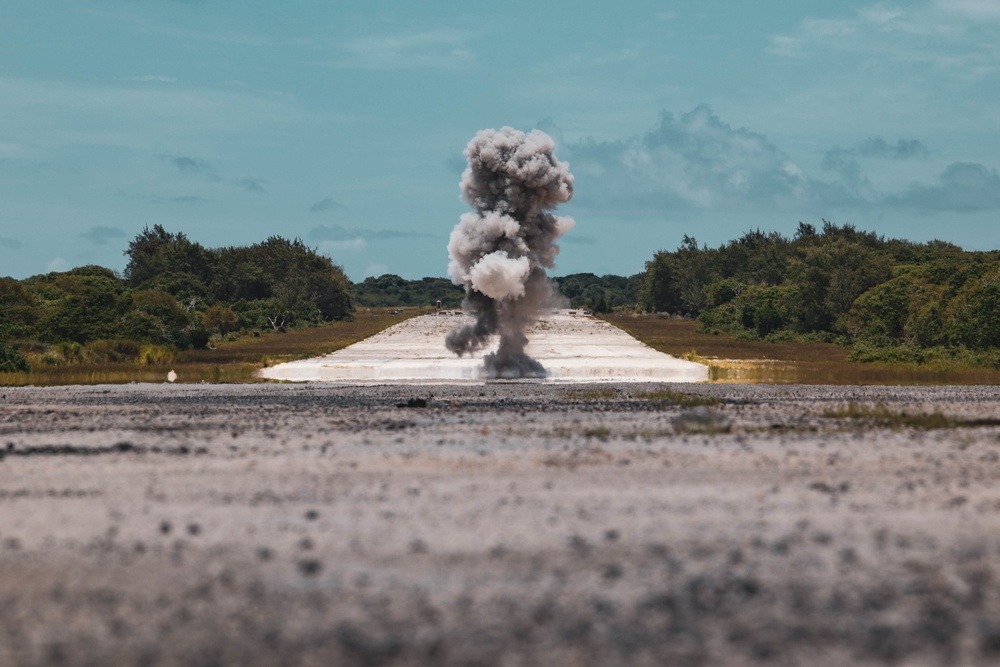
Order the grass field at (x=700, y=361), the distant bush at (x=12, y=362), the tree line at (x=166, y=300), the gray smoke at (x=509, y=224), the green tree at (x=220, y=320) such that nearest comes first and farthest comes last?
1. the gray smoke at (x=509, y=224)
2. the grass field at (x=700, y=361)
3. the distant bush at (x=12, y=362)
4. the tree line at (x=166, y=300)
5. the green tree at (x=220, y=320)

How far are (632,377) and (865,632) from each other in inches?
1703

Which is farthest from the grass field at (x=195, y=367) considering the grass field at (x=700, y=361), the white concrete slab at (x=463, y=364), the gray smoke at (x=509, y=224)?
the gray smoke at (x=509, y=224)

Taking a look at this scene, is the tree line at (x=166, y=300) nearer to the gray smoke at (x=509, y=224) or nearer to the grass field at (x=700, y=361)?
the grass field at (x=700, y=361)

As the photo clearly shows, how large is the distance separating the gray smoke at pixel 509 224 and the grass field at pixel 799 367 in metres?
9.19

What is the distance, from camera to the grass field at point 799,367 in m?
51.6

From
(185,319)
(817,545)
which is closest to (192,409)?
(817,545)

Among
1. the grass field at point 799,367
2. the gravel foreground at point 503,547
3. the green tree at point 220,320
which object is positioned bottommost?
the gravel foreground at point 503,547

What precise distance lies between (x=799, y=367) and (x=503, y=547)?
48.9m

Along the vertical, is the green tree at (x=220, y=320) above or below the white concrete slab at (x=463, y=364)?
above

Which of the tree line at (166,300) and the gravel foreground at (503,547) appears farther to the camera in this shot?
the tree line at (166,300)

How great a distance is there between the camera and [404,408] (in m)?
34.4

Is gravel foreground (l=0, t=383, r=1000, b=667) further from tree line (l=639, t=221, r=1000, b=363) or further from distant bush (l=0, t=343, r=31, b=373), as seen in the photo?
tree line (l=639, t=221, r=1000, b=363)

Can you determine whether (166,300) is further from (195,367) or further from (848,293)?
(848,293)

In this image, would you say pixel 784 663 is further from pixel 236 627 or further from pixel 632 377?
pixel 632 377
